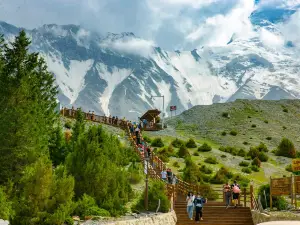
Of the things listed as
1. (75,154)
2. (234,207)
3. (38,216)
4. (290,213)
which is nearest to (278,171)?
(234,207)

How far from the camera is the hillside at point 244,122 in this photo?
73562mm

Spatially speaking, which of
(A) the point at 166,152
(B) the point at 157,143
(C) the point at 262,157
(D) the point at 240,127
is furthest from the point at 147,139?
(D) the point at 240,127

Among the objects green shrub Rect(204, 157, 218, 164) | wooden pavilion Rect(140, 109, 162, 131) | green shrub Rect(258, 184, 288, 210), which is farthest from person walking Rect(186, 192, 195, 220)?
wooden pavilion Rect(140, 109, 162, 131)

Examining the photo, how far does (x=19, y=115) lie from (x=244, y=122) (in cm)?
6204

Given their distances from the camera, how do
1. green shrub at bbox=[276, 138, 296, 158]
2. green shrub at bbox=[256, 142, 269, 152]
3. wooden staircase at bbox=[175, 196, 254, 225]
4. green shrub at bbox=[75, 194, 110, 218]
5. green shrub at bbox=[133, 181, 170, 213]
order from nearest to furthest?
green shrub at bbox=[75, 194, 110, 218], green shrub at bbox=[133, 181, 170, 213], wooden staircase at bbox=[175, 196, 254, 225], green shrub at bbox=[276, 138, 296, 158], green shrub at bbox=[256, 142, 269, 152]

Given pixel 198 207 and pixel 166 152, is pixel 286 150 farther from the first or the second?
pixel 198 207

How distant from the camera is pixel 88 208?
74.0ft

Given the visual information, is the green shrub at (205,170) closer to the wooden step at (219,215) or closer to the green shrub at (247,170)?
the green shrub at (247,170)

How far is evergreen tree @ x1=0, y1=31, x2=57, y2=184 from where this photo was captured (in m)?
24.3

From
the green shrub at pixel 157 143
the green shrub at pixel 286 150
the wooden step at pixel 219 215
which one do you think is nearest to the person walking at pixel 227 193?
the wooden step at pixel 219 215

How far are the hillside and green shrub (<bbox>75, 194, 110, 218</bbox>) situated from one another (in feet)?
154

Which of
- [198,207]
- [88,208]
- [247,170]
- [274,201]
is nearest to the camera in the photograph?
[88,208]

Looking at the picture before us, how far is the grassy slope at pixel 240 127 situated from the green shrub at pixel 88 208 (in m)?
27.1

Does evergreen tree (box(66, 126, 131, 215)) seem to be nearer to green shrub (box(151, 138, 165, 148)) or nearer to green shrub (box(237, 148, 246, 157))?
green shrub (box(151, 138, 165, 148))
